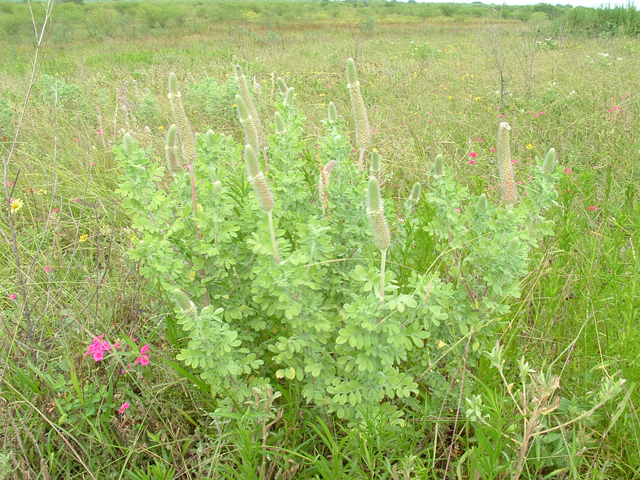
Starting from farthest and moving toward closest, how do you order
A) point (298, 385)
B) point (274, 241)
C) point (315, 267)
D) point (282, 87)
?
point (282, 87)
point (298, 385)
point (315, 267)
point (274, 241)

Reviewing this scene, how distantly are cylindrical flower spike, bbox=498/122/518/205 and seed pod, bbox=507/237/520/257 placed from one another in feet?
0.84

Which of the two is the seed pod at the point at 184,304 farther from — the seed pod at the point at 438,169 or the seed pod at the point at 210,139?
the seed pod at the point at 438,169

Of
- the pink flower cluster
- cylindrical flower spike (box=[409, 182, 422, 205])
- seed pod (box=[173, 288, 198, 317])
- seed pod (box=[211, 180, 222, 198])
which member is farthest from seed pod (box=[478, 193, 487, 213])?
the pink flower cluster

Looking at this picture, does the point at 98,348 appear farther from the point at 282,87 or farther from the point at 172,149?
the point at 282,87

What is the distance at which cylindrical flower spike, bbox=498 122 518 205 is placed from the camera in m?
1.46

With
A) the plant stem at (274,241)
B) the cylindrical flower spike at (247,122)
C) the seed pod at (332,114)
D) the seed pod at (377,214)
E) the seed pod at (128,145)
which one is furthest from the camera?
the seed pod at (332,114)

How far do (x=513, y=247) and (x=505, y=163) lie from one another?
318 millimetres

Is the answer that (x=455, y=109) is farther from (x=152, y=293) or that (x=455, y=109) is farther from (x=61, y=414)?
(x=61, y=414)

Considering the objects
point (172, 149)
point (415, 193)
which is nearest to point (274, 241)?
point (172, 149)

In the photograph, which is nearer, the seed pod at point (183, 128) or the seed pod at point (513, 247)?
the seed pod at point (513, 247)

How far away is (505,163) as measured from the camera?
1.48 meters

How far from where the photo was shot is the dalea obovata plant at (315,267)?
4.12 ft

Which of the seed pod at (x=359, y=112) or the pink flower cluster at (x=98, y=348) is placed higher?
the seed pod at (x=359, y=112)

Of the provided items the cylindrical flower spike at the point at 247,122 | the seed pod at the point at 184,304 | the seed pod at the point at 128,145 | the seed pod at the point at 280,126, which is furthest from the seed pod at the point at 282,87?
the seed pod at the point at 184,304
